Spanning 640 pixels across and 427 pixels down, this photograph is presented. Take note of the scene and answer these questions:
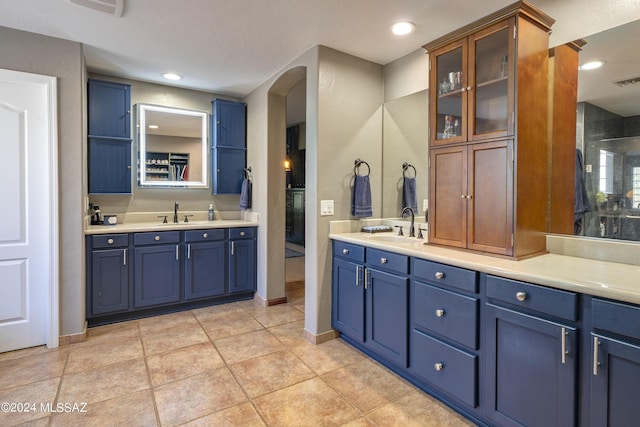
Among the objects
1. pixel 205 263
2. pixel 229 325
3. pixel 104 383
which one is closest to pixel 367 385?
pixel 229 325

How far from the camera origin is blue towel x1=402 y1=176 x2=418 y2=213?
294 cm

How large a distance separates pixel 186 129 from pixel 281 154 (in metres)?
1.21

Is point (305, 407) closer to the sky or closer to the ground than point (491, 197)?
closer to the ground

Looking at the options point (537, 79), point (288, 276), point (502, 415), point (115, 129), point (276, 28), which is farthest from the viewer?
point (288, 276)

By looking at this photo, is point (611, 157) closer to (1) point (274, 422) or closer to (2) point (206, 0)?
(1) point (274, 422)

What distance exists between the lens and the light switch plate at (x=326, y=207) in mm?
2855

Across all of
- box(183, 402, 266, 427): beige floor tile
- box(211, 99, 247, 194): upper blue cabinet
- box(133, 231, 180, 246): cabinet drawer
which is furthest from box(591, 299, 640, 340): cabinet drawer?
box(211, 99, 247, 194): upper blue cabinet

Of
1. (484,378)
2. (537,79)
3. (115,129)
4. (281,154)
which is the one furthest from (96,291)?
(537,79)

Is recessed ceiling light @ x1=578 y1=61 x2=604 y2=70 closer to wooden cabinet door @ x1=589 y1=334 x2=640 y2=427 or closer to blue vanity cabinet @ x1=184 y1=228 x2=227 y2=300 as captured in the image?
wooden cabinet door @ x1=589 y1=334 x2=640 y2=427

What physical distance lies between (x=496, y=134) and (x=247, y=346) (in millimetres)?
2402

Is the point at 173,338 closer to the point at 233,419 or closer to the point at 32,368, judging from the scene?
the point at 32,368

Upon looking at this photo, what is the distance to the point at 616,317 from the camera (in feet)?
4.22

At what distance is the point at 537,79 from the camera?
78.2 inches

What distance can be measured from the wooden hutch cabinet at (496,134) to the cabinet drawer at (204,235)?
2.40m
